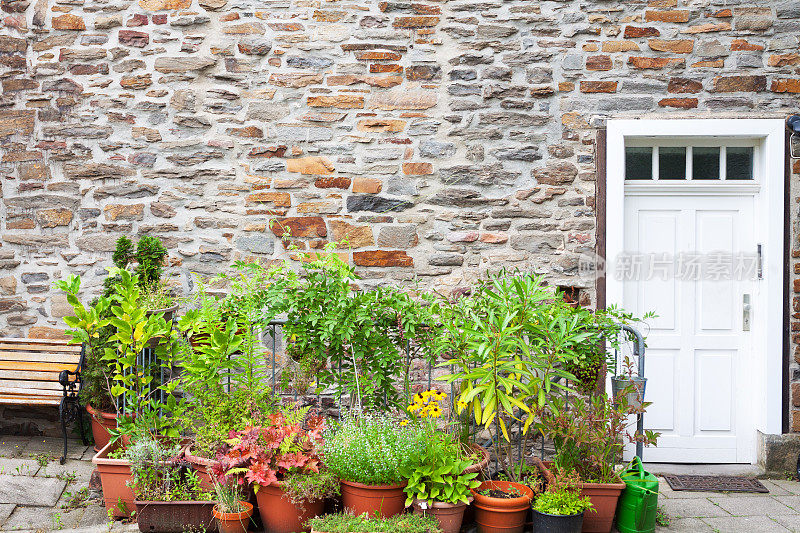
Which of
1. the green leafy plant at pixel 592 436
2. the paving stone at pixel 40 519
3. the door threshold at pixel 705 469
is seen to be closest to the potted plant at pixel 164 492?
the paving stone at pixel 40 519

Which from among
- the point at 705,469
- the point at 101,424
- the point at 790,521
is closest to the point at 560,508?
the point at 790,521

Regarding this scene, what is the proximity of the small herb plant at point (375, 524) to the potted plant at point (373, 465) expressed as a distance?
0.10 meters

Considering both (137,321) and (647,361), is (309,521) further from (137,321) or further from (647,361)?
(647,361)

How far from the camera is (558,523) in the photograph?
3246 mm

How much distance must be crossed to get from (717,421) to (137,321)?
4207mm

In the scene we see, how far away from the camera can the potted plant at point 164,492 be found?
3365 millimetres

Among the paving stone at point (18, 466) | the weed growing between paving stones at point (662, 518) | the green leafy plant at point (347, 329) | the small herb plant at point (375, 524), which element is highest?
the green leafy plant at point (347, 329)

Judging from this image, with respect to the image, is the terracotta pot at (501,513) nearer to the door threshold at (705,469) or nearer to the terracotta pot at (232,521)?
the terracotta pot at (232,521)

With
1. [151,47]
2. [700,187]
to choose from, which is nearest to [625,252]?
[700,187]

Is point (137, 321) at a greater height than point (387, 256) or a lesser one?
lesser

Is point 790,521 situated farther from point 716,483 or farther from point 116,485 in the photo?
point 116,485

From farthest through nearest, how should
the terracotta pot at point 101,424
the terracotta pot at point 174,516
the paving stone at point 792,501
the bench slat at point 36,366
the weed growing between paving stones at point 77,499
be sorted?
1. the bench slat at point 36,366
2. the terracotta pot at point 101,424
3. the paving stone at point 792,501
4. the weed growing between paving stones at point 77,499
5. the terracotta pot at point 174,516

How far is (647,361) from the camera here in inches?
195

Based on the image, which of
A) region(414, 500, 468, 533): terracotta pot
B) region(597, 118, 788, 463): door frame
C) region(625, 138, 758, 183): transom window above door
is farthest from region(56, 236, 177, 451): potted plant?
region(625, 138, 758, 183): transom window above door
